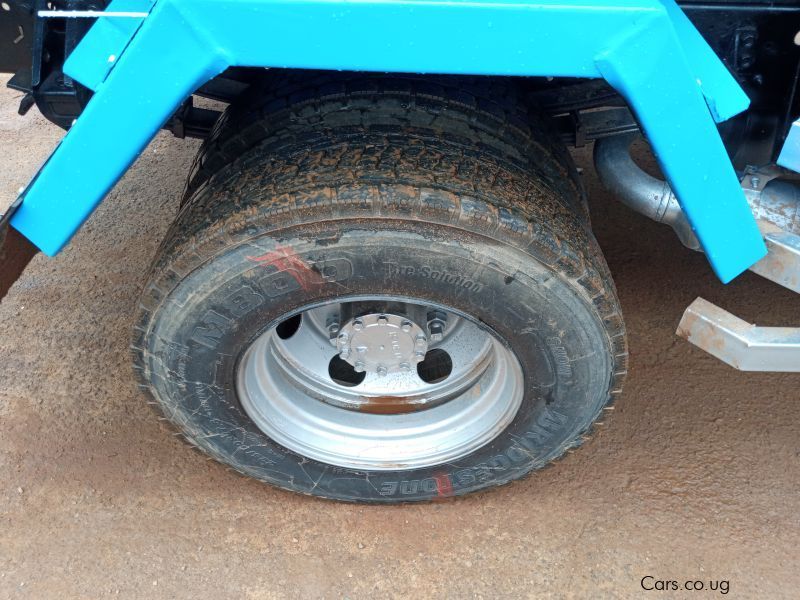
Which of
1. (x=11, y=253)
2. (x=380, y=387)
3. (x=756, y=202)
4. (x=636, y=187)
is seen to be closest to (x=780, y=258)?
(x=756, y=202)

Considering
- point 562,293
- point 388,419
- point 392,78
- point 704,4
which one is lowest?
point 388,419

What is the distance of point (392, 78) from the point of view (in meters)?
1.97

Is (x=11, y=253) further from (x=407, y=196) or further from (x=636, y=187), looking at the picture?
(x=636, y=187)

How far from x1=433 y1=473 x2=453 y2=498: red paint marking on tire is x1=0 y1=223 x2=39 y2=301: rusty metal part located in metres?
1.33

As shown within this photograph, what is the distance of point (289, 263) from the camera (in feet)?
5.81

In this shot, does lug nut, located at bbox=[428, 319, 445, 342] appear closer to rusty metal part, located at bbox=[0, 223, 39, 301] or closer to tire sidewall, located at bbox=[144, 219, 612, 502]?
tire sidewall, located at bbox=[144, 219, 612, 502]

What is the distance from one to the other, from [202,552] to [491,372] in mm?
1090

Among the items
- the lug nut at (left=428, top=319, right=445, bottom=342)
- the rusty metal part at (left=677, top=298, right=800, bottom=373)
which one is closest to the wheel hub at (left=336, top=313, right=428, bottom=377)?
the lug nut at (left=428, top=319, right=445, bottom=342)

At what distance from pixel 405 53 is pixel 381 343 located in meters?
0.99

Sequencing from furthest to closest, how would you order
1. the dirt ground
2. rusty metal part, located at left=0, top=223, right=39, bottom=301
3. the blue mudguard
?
1. the dirt ground
2. rusty metal part, located at left=0, top=223, right=39, bottom=301
3. the blue mudguard

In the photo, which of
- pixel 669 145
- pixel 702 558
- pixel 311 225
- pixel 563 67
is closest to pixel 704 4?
pixel 669 145

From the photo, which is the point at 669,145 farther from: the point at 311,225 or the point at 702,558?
the point at 702,558

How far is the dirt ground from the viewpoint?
7.44ft

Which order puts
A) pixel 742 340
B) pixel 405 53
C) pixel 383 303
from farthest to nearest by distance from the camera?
pixel 383 303 < pixel 742 340 < pixel 405 53
